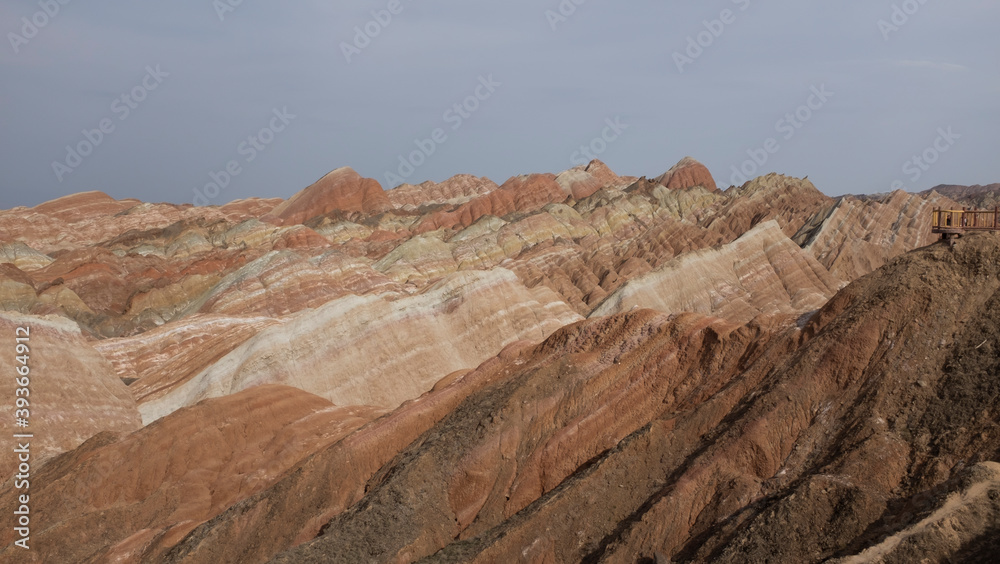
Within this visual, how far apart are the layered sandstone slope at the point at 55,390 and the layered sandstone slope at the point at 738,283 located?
83.1ft

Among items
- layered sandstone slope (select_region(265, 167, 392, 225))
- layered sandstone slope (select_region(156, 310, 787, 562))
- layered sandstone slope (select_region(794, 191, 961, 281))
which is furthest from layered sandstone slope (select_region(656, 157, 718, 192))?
layered sandstone slope (select_region(156, 310, 787, 562))

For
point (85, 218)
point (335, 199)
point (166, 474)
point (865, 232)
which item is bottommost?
point (166, 474)

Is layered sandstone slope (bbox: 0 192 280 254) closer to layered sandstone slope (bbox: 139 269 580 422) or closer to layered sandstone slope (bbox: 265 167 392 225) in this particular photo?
layered sandstone slope (bbox: 265 167 392 225)

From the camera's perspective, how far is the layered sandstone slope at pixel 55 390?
2880 cm

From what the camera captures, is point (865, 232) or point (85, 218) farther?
point (85, 218)

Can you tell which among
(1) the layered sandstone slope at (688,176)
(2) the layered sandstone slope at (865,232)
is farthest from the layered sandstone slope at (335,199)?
(2) the layered sandstone slope at (865,232)

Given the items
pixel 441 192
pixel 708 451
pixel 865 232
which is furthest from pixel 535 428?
pixel 441 192

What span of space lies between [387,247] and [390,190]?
1562 inches

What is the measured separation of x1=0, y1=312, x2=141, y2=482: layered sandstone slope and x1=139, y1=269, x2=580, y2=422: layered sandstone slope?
174 centimetres

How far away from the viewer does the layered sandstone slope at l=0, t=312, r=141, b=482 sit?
94.5 feet

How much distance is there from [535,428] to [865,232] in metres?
57.6

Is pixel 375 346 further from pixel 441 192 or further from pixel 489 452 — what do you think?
pixel 441 192

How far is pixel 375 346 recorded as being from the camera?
1447 inches

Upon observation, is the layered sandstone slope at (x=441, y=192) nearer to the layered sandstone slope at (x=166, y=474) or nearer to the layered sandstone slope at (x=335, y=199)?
the layered sandstone slope at (x=335, y=199)
